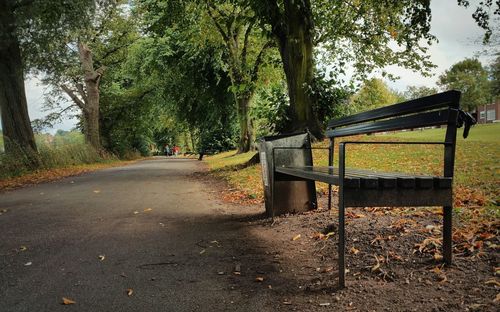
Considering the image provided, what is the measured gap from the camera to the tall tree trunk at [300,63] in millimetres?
12195

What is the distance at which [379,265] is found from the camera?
11.6 feet

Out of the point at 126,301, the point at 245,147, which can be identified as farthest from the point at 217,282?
the point at 245,147

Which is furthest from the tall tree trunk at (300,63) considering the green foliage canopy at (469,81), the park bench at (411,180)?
the green foliage canopy at (469,81)

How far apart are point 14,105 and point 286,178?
13.2m

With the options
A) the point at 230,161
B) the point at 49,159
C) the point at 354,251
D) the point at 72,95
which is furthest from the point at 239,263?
the point at 72,95

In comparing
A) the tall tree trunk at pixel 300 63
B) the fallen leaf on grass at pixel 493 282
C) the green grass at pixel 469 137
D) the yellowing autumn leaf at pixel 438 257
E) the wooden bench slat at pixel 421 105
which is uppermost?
the tall tree trunk at pixel 300 63

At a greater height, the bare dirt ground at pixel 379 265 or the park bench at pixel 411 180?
the park bench at pixel 411 180

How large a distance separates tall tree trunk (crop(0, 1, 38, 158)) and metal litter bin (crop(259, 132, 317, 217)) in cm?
1181

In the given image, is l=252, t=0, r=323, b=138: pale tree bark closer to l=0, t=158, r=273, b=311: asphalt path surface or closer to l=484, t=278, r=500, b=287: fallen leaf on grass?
l=0, t=158, r=273, b=311: asphalt path surface

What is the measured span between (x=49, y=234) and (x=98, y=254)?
1.30 meters

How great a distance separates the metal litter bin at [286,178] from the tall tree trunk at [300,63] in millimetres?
6151

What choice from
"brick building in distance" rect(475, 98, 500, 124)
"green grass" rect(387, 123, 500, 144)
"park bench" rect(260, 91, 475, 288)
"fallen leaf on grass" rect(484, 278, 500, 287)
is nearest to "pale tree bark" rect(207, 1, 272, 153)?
"green grass" rect(387, 123, 500, 144)

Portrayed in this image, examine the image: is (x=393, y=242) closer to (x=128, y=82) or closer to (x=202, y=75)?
(x=202, y=75)

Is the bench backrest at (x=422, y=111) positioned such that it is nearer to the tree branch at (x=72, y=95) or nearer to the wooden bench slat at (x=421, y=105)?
the wooden bench slat at (x=421, y=105)
